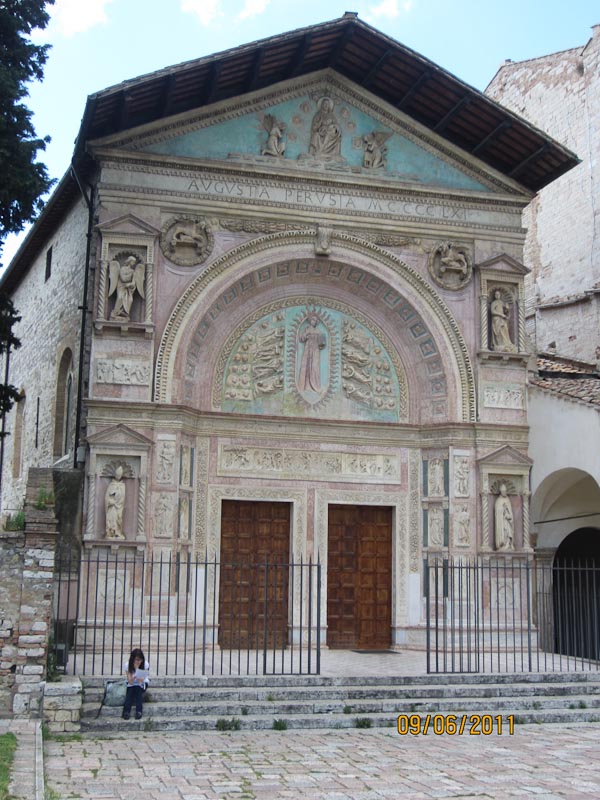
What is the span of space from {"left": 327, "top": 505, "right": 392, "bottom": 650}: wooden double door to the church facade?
0.04 meters

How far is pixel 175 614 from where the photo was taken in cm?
1589

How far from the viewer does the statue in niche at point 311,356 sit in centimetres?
1808

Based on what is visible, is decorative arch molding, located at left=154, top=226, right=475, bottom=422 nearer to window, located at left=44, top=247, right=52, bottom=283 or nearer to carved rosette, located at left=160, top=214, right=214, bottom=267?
carved rosette, located at left=160, top=214, right=214, bottom=267

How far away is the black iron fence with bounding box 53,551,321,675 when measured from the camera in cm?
1431

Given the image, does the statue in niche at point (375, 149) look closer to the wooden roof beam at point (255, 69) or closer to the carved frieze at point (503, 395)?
the wooden roof beam at point (255, 69)

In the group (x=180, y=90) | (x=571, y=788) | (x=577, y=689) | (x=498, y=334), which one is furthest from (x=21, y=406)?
(x=571, y=788)

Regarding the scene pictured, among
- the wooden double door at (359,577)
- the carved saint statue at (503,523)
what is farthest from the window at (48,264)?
the carved saint statue at (503,523)

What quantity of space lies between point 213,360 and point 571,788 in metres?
10.2

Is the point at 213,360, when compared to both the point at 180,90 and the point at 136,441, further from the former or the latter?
the point at 180,90

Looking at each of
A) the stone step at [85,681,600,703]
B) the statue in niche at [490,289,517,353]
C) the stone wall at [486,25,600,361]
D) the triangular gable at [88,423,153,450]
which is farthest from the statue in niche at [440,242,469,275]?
the stone wall at [486,25,600,361]

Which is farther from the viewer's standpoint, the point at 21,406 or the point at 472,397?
the point at 21,406

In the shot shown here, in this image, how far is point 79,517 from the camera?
16047mm

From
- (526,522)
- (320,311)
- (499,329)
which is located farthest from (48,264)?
(526,522)

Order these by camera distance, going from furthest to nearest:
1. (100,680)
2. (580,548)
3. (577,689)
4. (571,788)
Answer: (580,548) → (577,689) → (100,680) → (571,788)
